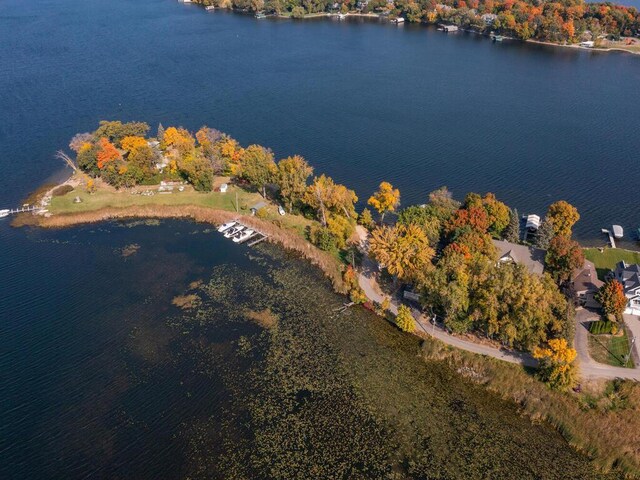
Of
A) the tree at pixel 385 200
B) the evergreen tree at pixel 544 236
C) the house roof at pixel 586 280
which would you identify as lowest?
the house roof at pixel 586 280

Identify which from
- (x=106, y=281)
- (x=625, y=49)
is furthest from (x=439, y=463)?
(x=625, y=49)

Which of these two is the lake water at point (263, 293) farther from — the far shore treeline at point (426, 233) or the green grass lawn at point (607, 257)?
the green grass lawn at point (607, 257)

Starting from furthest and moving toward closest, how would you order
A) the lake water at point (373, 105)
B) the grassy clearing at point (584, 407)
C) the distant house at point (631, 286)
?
Result: the lake water at point (373, 105)
the distant house at point (631, 286)
the grassy clearing at point (584, 407)

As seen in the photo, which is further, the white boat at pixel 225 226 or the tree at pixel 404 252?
the white boat at pixel 225 226

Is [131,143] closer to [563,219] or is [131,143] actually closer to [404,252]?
[404,252]

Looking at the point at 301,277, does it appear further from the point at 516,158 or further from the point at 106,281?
the point at 516,158

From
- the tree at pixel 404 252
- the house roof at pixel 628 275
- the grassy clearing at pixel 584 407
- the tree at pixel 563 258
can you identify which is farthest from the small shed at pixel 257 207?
the house roof at pixel 628 275

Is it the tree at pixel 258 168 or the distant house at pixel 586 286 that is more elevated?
the tree at pixel 258 168

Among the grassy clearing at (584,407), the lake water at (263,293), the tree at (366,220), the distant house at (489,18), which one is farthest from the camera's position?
the distant house at (489,18)
